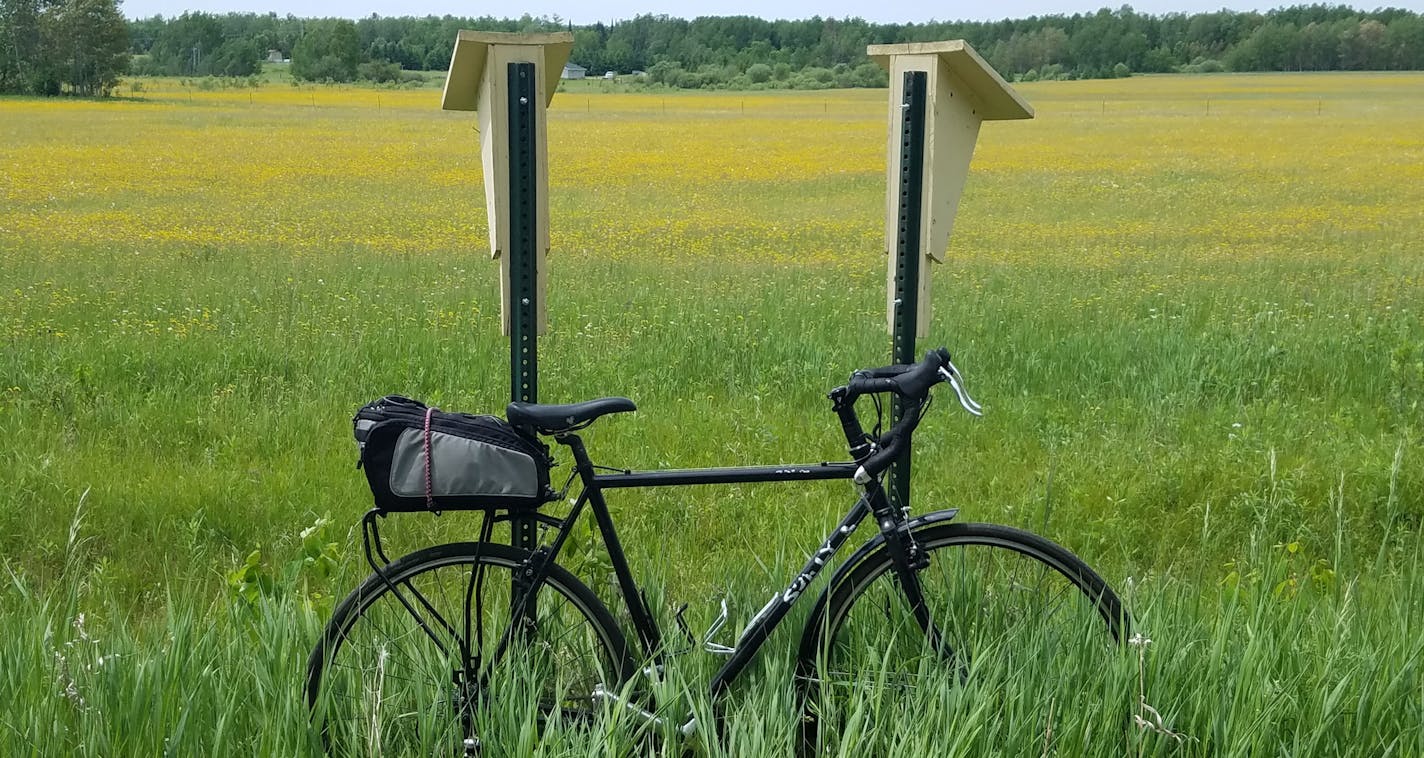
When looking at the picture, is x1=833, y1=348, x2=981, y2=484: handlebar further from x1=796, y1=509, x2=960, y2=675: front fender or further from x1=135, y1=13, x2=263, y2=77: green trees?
x1=135, y1=13, x2=263, y2=77: green trees

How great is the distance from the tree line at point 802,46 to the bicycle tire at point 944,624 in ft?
269

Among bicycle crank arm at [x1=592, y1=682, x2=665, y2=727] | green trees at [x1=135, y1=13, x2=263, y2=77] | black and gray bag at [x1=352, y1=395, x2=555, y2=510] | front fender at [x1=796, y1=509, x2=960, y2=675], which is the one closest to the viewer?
bicycle crank arm at [x1=592, y1=682, x2=665, y2=727]

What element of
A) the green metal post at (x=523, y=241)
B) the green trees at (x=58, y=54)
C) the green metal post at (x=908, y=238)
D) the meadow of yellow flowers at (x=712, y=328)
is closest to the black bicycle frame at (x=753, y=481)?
the green metal post at (x=523, y=241)

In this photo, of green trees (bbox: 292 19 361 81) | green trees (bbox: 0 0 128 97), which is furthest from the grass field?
green trees (bbox: 292 19 361 81)

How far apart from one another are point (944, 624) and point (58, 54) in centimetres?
6978

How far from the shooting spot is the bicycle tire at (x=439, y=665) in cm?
266

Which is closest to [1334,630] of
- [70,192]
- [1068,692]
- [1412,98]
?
[1068,692]

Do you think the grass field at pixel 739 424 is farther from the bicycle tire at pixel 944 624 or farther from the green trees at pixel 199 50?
the green trees at pixel 199 50

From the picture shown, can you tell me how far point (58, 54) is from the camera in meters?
62.5

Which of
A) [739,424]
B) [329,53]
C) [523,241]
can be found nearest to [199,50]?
[329,53]

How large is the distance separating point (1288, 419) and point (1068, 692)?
4173 millimetres

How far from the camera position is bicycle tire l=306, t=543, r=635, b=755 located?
2.66m

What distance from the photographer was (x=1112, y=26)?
344ft

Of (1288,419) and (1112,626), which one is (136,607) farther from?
(1288,419)
